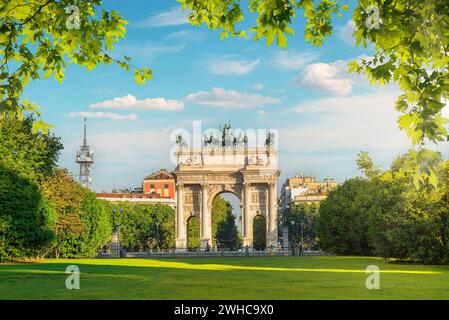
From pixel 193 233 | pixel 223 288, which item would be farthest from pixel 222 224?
pixel 223 288

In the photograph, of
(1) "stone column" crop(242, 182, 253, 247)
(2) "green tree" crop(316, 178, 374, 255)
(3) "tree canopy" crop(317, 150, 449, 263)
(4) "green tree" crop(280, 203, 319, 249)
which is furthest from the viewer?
(4) "green tree" crop(280, 203, 319, 249)

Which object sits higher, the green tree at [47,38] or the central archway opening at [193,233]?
the green tree at [47,38]

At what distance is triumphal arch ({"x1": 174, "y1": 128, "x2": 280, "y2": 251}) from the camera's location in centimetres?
9700

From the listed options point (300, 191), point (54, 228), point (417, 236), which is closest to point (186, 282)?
point (417, 236)

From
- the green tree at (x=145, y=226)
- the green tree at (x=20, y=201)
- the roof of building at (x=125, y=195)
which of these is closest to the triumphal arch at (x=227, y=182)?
the green tree at (x=145, y=226)

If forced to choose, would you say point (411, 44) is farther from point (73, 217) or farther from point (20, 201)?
point (73, 217)

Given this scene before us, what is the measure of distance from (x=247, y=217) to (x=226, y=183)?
19.0 feet

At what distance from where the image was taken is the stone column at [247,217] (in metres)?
96.2

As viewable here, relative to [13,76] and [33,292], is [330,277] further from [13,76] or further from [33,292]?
[13,76]

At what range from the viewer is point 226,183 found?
98.4m

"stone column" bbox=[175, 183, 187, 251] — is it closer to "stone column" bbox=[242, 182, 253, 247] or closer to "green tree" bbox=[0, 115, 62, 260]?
"stone column" bbox=[242, 182, 253, 247]

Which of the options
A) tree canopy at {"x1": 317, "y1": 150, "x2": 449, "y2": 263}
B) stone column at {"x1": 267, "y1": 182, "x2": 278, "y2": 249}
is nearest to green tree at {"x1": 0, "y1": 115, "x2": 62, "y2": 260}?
tree canopy at {"x1": 317, "y1": 150, "x2": 449, "y2": 263}

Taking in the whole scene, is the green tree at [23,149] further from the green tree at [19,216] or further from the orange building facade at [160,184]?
the orange building facade at [160,184]

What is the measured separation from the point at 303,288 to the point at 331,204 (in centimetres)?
4298
